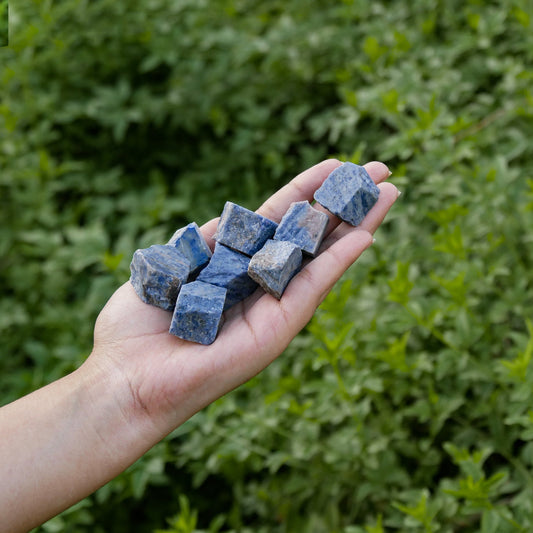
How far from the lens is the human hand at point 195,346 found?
1886 mm

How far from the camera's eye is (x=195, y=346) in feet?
6.48

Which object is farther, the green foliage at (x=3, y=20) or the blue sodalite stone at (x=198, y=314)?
the green foliage at (x=3, y=20)

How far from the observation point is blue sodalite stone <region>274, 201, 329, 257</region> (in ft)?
7.56

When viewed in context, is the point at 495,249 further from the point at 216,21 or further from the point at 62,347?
the point at 216,21

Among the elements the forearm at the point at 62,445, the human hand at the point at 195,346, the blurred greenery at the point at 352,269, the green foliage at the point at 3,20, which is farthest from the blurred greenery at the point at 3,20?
the forearm at the point at 62,445

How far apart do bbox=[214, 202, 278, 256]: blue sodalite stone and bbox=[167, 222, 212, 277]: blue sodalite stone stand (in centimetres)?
7

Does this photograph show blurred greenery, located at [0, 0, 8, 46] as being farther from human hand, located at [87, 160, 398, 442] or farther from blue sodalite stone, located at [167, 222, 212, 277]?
human hand, located at [87, 160, 398, 442]

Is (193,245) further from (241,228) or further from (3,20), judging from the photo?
(3,20)

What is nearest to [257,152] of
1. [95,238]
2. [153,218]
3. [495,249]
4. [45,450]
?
[153,218]

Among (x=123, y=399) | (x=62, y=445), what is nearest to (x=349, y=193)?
(x=123, y=399)

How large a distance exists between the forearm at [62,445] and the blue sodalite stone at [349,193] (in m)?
0.97

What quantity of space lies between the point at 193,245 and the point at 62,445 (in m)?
0.89

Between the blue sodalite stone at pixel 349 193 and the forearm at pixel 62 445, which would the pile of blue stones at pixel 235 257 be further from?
the forearm at pixel 62 445

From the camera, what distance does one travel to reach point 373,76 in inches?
129
